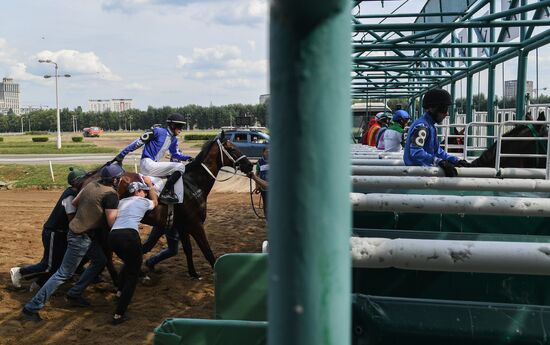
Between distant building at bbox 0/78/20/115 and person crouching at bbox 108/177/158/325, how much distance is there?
18838 cm

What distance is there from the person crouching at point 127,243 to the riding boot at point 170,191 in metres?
0.94

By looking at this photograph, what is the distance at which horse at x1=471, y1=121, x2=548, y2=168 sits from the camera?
527 cm

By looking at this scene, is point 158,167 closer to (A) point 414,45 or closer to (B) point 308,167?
(A) point 414,45

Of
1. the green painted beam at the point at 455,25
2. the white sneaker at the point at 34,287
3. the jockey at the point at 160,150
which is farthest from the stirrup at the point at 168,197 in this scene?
the green painted beam at the point at 455,25

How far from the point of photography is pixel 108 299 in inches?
240

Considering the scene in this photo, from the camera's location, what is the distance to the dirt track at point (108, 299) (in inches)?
196

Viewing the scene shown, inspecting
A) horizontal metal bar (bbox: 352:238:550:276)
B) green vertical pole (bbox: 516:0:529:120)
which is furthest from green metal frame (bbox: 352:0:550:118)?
horizontal metal bar (bbox: 352:238:550:276)

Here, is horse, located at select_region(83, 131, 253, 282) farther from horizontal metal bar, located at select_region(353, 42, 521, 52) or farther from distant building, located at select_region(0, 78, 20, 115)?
distant building, located at select_region(0, 78, 20, 115)

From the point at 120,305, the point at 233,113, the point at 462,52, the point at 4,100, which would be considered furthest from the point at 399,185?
the point at 4,100

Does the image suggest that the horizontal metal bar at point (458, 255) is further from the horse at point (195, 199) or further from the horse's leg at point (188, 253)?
the horse's leg at point (188, 253)

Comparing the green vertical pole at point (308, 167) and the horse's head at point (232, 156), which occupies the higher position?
the green vertical pole at point (308, 167)

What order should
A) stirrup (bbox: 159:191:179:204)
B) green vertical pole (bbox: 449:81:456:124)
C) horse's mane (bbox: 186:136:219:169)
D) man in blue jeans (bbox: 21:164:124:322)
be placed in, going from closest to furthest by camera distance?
man in blue jeans (bbox: 21:164:124:322)
stirrup (bbox: 159:191:179:204)
horse's mane (bbox: 186:136:219:169)
green vertical pole (bbox: 449:81:456:124)

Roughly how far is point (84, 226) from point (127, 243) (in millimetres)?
652

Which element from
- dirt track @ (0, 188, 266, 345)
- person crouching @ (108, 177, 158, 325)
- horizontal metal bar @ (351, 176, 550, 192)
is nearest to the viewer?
horizontal metal bar @ (351, 176, 550, 192)
